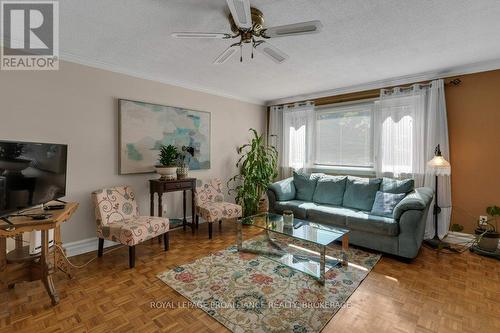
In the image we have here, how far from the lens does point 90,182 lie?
296cm

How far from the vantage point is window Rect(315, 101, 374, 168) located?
13.3 ft

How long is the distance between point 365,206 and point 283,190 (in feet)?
4.06

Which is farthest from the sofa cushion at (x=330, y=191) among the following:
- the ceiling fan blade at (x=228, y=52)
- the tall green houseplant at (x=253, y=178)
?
the ceiling fan blade at (x=228, y=52)

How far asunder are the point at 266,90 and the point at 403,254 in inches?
125

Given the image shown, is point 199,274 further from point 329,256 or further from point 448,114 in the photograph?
point 448,114

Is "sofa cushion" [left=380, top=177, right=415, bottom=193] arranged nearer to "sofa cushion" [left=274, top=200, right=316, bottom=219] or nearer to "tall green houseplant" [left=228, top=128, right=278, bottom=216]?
"sofa cushion" [left=274, top=200, right=316, bottom=219]

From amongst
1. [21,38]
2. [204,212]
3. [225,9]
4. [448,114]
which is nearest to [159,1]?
[225,9]

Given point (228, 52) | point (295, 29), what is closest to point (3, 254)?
point (228, 52)

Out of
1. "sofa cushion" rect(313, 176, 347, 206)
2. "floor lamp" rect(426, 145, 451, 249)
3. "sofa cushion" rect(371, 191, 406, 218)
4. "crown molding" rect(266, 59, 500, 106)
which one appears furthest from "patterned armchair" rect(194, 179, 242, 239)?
"floor lamp" rect(426, 145, 451, 249)

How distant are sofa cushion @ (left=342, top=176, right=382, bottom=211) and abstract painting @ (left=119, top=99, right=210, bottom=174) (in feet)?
7.71

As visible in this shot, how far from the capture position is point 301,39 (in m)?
2.36

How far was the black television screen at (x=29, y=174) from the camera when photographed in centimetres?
181

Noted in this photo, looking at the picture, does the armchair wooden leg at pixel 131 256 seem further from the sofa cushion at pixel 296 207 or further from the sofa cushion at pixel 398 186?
the sofa cushion at pixel 398 186

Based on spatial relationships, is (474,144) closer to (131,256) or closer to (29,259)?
(131,256)
